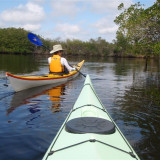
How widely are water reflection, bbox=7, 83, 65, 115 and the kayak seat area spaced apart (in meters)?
2.90

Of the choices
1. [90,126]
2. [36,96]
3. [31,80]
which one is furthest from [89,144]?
[31,80]

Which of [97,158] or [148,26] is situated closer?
[97,158]

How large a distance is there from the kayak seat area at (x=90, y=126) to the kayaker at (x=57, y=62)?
22.2 ft

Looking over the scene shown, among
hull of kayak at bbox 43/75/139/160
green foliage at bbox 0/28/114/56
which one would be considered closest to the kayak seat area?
hull of kayak at bbox 43/75/139/160

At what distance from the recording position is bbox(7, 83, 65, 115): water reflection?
6.19 meters

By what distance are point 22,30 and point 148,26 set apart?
62.1m

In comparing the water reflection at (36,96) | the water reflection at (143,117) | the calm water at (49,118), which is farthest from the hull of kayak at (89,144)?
the water reflection at (36,96)

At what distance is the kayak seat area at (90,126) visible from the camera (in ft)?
9.23

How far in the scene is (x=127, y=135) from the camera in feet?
14.3

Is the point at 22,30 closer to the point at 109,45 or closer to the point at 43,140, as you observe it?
the point at 109,45

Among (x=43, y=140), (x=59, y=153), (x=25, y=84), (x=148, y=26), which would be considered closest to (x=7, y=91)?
(x=25, y=84)

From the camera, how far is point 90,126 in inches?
115

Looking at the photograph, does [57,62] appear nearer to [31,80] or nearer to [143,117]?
[31,80]

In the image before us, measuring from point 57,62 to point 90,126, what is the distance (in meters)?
7.14
